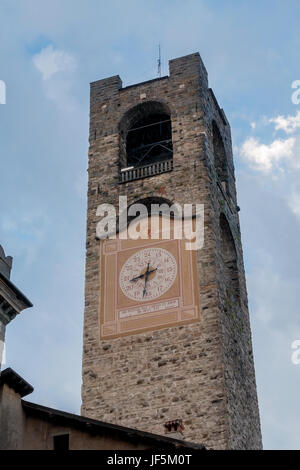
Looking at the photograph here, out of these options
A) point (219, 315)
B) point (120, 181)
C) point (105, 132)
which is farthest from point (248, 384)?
point (105, 132)

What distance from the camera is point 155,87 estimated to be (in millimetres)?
27516

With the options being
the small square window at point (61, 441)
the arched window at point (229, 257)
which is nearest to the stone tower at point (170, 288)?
the arched window at point (229, 257)

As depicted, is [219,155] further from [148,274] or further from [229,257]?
[148,274]

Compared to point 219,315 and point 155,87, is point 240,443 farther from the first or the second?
point 155,87

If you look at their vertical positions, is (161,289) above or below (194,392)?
above

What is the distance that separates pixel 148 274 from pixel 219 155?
256 inches

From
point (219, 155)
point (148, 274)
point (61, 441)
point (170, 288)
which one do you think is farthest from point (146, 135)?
point (61, 441)

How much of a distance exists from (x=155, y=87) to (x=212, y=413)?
1120 centimetres

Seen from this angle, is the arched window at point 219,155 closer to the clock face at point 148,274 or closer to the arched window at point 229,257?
the arched window at point 229,257

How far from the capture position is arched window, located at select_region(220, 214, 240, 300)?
2548 centimetres

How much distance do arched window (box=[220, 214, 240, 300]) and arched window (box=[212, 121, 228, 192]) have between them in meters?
2.28

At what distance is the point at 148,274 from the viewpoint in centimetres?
2358

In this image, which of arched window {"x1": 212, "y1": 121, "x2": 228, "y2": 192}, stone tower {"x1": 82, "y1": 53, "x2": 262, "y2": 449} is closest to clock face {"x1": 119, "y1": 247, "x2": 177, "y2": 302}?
stone tower {"x1": 82, "y1": 53, "x2": 262, "y2": 449}

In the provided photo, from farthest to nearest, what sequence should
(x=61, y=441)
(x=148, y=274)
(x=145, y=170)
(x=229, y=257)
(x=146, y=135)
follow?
(x=146, y=135) → (x=229, y=257) → (x=145, y=170) → (x=148, y=274) → (x=61, y=441)
